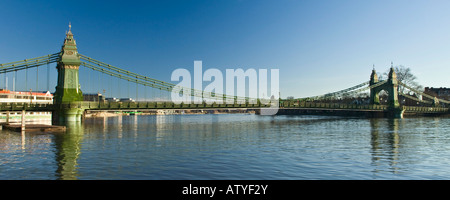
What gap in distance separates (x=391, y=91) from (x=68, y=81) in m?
103

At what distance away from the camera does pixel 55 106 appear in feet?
233

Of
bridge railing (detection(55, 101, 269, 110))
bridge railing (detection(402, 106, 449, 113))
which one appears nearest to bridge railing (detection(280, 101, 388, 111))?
bridge railing (detection(402, 106, 449, 113))

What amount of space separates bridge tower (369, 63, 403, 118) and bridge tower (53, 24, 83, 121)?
320 feet

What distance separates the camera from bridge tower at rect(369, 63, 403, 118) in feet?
387

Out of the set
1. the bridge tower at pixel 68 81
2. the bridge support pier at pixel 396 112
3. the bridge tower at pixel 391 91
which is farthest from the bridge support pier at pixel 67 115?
the bridge tower at pixel 391 91

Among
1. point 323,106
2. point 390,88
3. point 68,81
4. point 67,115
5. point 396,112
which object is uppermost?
point 390,88

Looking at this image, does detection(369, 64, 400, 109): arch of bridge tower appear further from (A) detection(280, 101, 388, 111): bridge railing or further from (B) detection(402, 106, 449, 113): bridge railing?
(B) detection(402, 106, 449, 113): bridge railing

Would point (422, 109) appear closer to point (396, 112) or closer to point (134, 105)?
point (396, 112)

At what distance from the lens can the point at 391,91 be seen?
122 meters

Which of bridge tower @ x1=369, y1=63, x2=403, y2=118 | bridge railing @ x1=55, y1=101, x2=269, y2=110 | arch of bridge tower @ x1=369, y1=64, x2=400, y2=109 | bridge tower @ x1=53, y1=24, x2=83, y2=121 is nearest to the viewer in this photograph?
bridge tower @ x1=53, y1=24, x2=83, y2=121

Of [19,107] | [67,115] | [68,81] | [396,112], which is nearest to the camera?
[19,107]

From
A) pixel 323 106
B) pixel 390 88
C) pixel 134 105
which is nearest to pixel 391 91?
pixel 390 88
